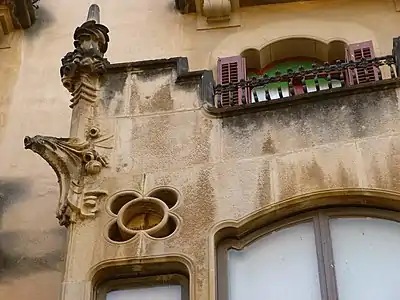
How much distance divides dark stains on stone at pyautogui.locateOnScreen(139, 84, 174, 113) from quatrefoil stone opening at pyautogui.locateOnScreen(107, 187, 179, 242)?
114cm

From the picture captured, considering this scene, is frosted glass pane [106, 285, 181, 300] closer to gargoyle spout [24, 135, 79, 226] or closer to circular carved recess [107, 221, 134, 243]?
circular carved recess [107, 221, 134, 243]

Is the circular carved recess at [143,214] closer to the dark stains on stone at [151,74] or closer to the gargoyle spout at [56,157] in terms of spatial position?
the gargoyle spout at [56,157]

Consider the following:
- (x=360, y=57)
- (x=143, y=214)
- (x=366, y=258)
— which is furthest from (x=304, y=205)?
(x=360, y=57)

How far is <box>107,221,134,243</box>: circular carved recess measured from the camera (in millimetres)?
8355

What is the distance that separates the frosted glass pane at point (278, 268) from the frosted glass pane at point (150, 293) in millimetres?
482

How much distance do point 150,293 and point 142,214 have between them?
823 millimetres

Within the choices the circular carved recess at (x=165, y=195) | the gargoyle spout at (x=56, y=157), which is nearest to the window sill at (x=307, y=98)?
the circular carved recess at (x=165, y=195)

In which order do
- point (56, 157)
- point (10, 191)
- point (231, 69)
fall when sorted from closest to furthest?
point (56, 157), point (10, 191), point (231, 69)

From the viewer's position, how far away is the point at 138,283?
8180mm

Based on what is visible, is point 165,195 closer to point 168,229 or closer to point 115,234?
point 168,229

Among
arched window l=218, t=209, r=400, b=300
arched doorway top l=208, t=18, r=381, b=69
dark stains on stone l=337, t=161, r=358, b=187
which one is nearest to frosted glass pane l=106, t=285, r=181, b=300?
arched window l=218, t=209, r=400, b=300

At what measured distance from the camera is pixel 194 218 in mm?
8352

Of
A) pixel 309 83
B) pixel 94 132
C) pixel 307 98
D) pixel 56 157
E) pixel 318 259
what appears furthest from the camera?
pixel 309 83

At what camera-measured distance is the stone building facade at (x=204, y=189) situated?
8.04 meters
